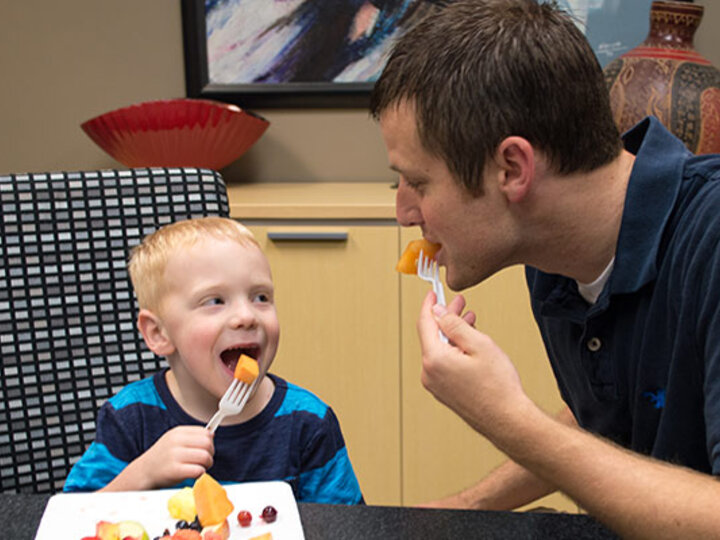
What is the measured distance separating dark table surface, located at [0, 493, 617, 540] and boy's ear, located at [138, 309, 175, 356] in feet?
1.07

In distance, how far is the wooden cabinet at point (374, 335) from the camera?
219 cm

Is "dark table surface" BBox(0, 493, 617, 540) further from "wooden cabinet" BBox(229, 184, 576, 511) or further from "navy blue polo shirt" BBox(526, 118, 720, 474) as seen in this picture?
"wooden cabinet" BBox(229, 184, 576, 511)

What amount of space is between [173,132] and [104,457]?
1347 mm

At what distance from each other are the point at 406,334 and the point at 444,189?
114cm

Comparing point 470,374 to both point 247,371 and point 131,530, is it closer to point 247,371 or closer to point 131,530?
point 247,371

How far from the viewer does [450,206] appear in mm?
1130

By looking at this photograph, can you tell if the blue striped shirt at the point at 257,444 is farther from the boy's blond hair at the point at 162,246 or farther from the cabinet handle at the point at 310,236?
the cabinet handle at the point at 310,236

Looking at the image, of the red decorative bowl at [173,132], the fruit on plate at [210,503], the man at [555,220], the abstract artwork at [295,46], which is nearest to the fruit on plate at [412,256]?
the man at [555,220]

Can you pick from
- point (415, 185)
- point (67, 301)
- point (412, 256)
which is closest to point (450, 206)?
point (415, 185)

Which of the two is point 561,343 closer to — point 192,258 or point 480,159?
point 480,159

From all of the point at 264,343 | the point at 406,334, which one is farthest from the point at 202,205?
the point at 406,334

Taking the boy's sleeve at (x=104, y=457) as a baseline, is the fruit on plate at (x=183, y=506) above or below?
above

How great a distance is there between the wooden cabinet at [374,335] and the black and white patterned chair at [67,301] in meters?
0.85

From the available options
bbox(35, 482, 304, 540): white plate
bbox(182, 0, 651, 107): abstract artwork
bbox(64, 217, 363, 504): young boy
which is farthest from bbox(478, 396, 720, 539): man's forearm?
bbox(182, 0, 651, 107): abstract artwork
